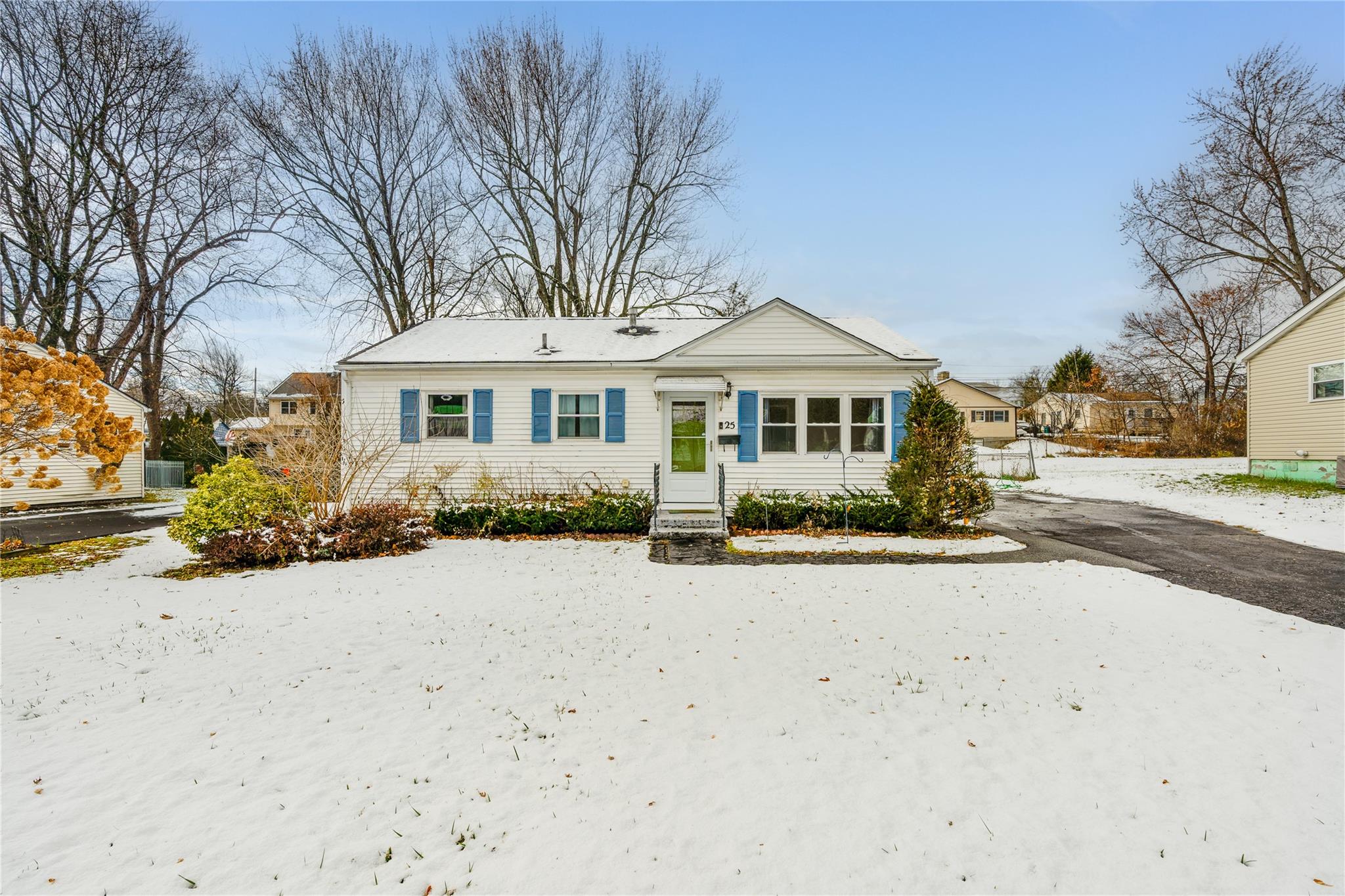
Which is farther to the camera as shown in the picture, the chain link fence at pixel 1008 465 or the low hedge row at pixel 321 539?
the chain link fence at pixel 1008 465

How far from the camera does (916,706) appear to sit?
3.99 m

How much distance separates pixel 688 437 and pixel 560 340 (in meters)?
4.02

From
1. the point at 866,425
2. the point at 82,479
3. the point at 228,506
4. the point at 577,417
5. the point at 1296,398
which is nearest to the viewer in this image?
the point at 228,506

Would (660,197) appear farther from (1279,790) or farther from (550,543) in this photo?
(1279,790)

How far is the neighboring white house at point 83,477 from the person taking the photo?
48.0ft

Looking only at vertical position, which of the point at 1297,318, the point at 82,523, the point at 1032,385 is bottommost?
the point at 82,523

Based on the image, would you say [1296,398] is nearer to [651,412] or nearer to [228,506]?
[651,412]

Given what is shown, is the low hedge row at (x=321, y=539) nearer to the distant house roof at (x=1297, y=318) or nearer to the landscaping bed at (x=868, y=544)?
the landscaping bed at (x=868, y=544)

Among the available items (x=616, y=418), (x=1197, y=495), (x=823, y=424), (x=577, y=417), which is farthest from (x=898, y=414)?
(x=1197, y=495)

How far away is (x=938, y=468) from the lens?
33.8ft

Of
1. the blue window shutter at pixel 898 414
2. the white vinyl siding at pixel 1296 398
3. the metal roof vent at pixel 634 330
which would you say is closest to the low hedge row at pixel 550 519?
the metal roof vent at pixel 634 330

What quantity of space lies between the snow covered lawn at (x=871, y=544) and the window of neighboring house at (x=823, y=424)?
221 cm

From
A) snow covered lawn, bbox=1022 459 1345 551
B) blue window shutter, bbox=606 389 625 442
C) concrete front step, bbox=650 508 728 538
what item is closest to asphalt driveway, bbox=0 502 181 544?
blue window shutter, bbox=606 389 625 442

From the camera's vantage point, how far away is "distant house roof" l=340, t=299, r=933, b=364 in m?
12.2
